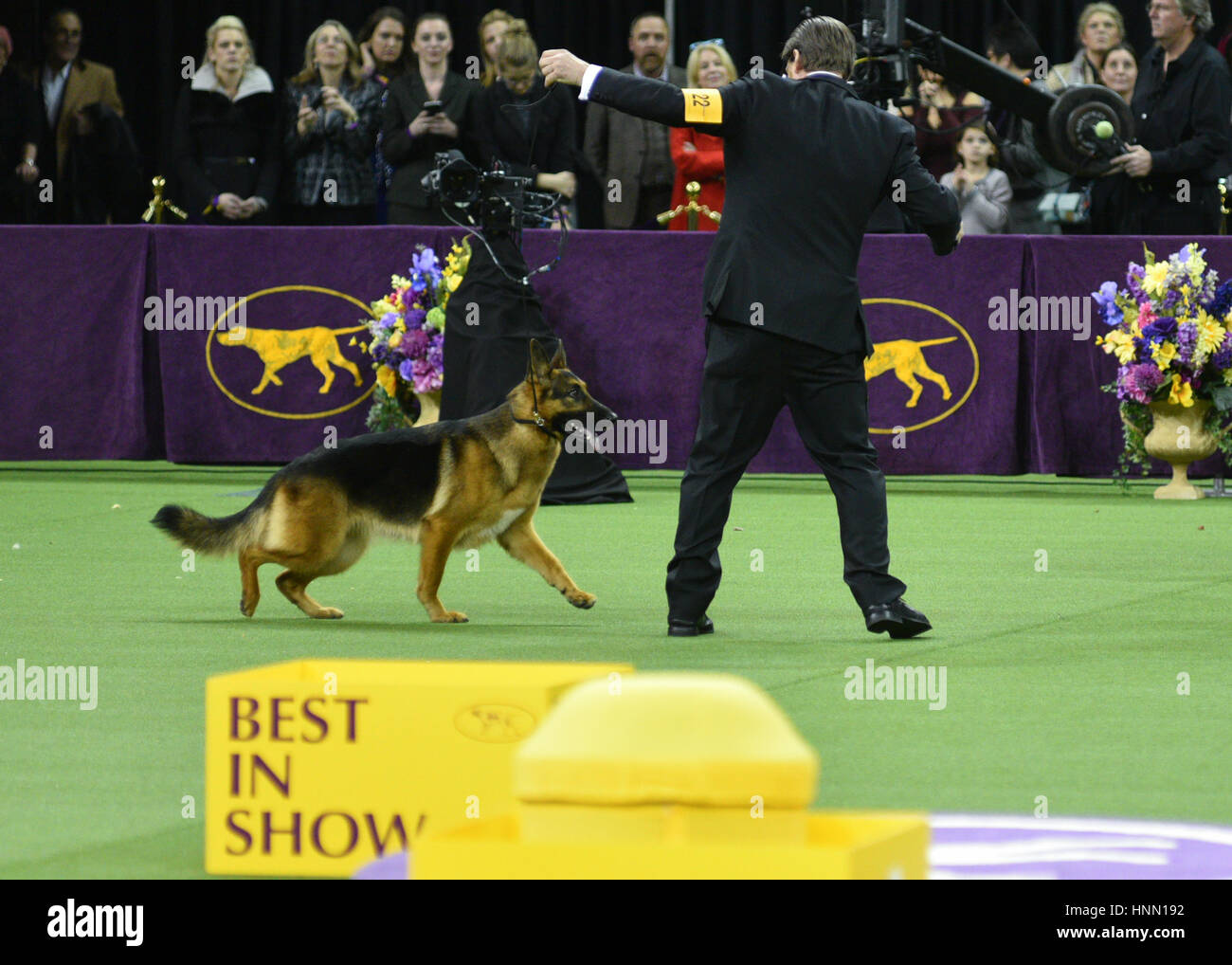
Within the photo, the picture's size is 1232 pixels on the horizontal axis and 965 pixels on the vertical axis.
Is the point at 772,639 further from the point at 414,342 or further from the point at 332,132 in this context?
the point at 332,132

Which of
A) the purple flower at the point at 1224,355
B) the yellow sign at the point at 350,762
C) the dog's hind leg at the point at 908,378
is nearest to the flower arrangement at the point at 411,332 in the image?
the dog's hind leg at the point at 908,378

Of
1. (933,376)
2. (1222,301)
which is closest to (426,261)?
(933,376)

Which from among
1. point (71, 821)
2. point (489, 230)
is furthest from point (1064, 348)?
point (71, 821)

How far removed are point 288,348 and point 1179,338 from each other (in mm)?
5177

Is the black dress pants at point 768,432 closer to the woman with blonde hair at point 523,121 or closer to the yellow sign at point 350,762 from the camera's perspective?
the yellow sign at point 350,762

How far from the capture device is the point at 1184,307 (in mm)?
11797

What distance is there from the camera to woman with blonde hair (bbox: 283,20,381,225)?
13.5 meters

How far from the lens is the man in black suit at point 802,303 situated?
22.7ft

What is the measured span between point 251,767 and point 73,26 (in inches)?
508

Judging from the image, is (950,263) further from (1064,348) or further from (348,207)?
(348,207)

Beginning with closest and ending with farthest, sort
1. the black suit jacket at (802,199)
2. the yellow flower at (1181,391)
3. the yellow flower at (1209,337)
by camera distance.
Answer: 1. the black suit jacket at (802,199)
2. the yellow flower at (1209,337)
3. the yellow flower at (1181,391)

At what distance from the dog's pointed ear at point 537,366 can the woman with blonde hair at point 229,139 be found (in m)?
6.65

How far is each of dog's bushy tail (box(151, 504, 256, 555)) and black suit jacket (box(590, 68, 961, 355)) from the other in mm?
1799

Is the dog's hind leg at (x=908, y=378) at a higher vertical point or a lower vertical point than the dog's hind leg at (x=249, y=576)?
higher
